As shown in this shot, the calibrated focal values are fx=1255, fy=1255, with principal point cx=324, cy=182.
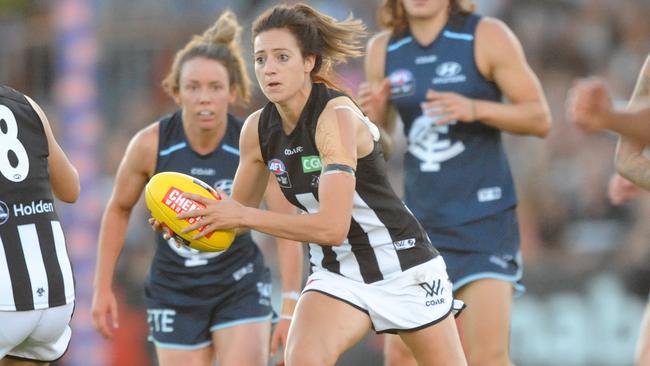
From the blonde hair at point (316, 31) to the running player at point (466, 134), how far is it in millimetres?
1139

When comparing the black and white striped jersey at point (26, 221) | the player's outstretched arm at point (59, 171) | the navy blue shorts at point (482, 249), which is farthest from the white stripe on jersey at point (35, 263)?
the navy blue shorts at point (482, 249)

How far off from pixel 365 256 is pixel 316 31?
99cm

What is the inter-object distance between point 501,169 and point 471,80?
506 millimetres

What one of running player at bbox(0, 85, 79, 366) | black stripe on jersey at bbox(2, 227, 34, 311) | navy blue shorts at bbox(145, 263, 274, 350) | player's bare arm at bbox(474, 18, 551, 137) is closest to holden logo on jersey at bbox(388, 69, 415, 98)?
player's bare arm at bbox(474, 18, 551, 137)

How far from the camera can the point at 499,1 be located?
39.6ft

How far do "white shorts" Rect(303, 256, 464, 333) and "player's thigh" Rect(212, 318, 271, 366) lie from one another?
3.66 ft

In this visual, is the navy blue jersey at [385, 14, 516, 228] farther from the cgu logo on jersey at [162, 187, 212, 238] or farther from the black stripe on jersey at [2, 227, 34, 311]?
the black stripe on jersey at [2, 227, 34, 311]

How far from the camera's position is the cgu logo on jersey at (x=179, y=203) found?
5.06 m

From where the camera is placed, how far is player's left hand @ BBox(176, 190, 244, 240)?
5.01 m

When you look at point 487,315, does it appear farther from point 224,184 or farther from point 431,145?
point 224,184

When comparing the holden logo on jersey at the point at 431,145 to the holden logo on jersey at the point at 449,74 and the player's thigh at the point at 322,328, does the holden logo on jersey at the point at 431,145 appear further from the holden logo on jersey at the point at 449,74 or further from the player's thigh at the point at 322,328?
the player's thigh at the point at 322,328

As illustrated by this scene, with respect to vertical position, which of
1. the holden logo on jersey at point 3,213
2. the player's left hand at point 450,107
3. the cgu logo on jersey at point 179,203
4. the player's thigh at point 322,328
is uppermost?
the cgu logo on jersey at point 179,203

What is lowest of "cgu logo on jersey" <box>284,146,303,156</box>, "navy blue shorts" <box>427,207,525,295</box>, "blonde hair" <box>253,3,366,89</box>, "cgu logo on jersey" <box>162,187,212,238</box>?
"navy blue shorts" <box>427,207,525,295</box>

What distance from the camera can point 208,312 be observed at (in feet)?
21.7
